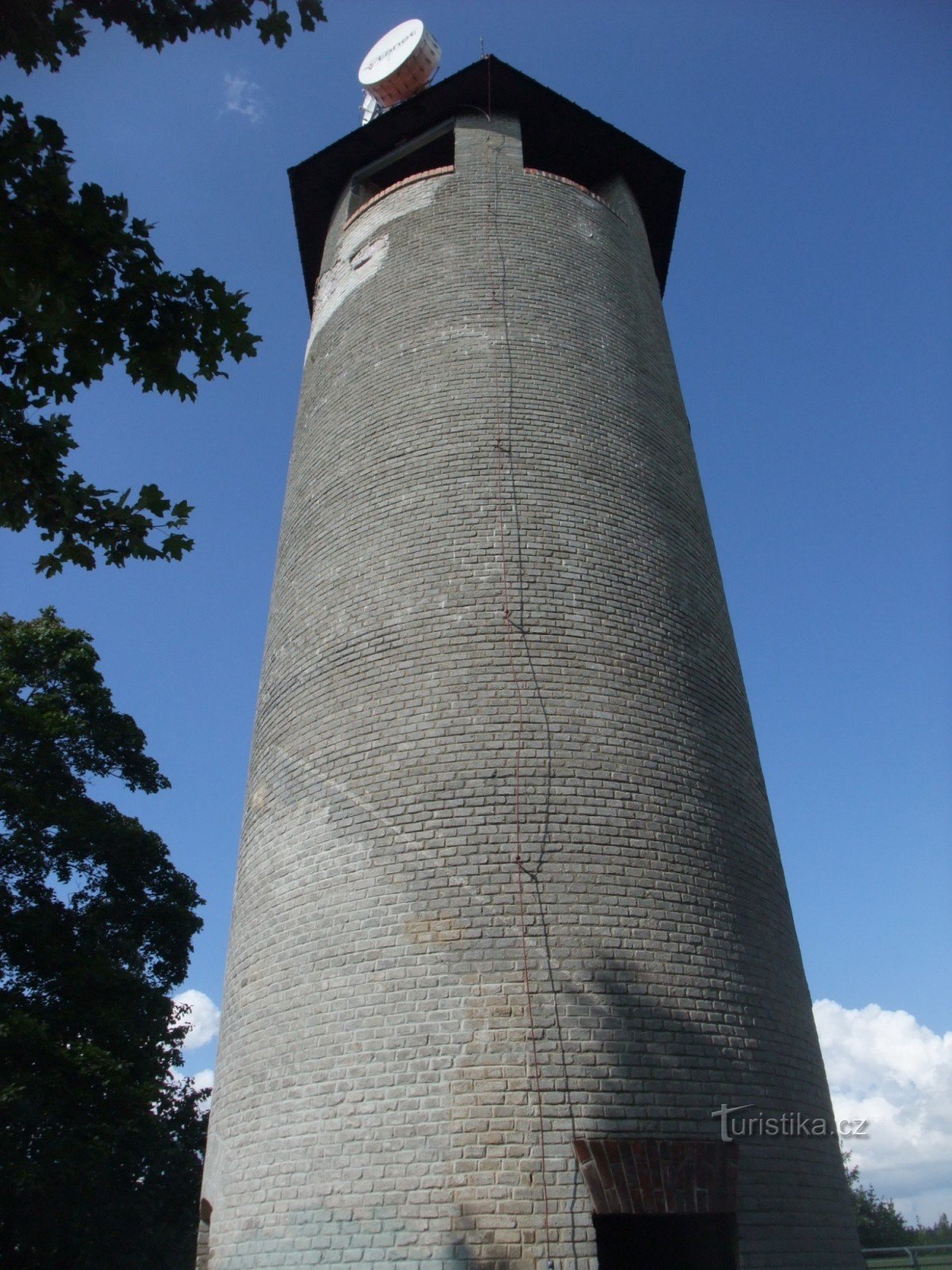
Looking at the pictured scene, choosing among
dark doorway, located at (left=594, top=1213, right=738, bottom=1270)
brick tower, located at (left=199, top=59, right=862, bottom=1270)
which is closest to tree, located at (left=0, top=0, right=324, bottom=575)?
brick tower, located at (left=199, top=59, right=862, bottom=1270)

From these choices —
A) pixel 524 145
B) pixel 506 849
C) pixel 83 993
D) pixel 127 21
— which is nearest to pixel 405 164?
pixel 524 145

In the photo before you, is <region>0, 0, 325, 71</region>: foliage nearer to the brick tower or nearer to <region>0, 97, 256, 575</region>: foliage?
<region>0, 97, 256, 575</region>: foliage

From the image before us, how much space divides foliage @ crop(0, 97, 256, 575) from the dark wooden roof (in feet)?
30.8

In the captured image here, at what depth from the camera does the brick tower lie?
5.62 metres

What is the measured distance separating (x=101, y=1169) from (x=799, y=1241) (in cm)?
970

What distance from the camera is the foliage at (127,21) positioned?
4.67 metres

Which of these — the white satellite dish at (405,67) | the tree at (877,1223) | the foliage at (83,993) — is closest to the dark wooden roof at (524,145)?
the white satellite dish at (405,67)

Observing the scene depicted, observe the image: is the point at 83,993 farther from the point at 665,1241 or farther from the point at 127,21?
the point at 127,21

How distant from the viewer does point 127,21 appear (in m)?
4.93

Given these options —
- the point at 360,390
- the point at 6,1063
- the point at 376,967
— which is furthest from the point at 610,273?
the point at 6,1063

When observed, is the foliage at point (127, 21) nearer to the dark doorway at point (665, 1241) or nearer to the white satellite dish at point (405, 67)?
the dark doorway at point (665, 1241)

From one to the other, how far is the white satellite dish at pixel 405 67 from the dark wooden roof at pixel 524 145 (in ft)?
4.53

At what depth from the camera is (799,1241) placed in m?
5.80

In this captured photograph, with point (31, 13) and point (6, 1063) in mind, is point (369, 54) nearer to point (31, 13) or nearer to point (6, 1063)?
point (31, 13)
